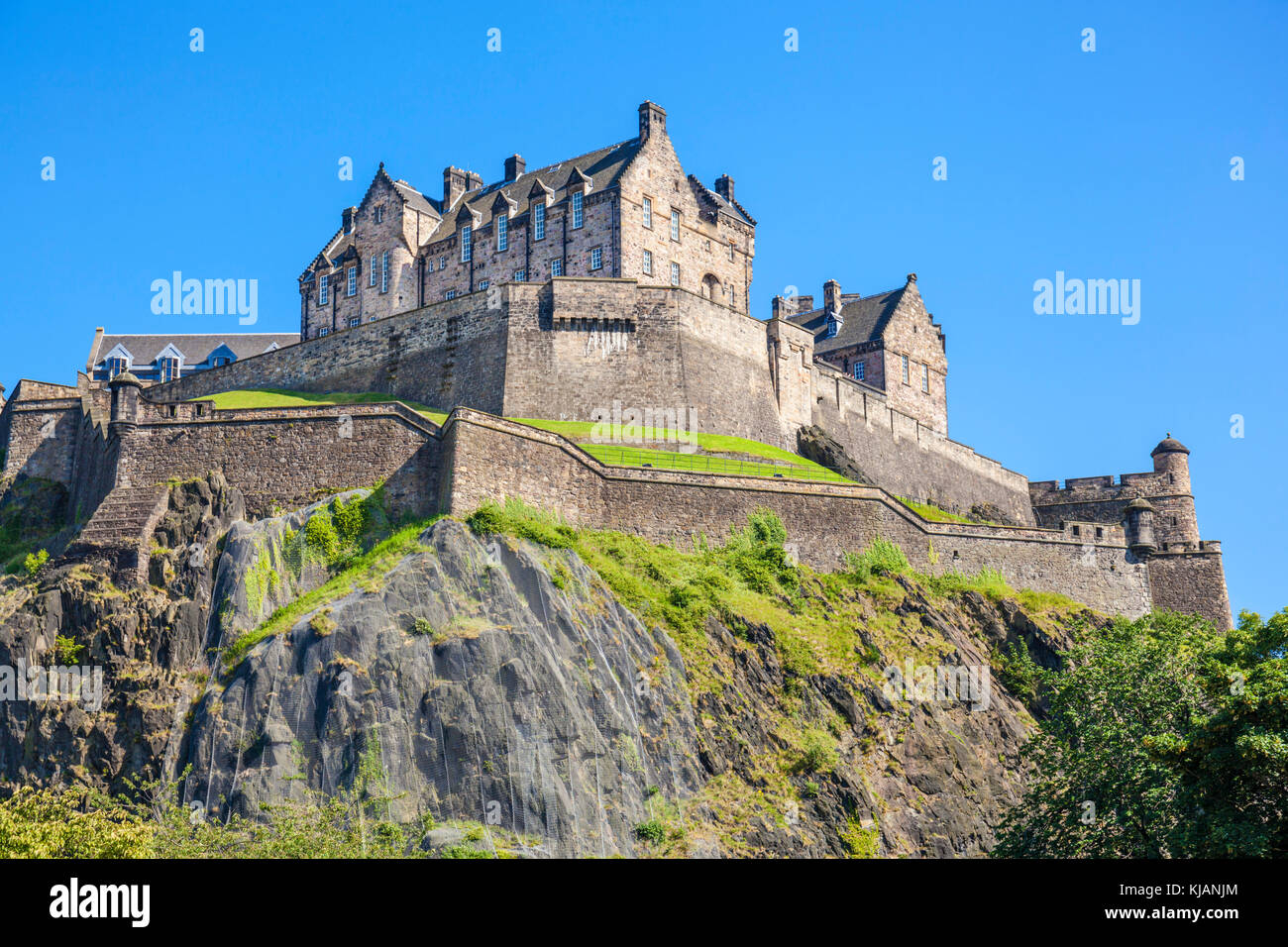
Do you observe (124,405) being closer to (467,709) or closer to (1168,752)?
(467,709)

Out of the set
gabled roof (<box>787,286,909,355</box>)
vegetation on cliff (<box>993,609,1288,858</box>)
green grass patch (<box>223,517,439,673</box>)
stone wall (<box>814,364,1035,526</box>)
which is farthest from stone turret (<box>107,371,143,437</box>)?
gabled roof (<box>787,286,909,355</box>)

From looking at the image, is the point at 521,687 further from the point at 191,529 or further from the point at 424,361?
the point at 424,361

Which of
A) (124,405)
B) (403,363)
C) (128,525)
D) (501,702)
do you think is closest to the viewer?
(501,702)

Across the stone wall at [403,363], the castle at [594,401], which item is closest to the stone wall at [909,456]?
the castle at [594,401]

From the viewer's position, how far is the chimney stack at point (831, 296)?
8100cm

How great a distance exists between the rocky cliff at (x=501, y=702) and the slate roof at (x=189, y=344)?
122 ft

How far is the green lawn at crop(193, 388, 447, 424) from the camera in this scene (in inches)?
2234

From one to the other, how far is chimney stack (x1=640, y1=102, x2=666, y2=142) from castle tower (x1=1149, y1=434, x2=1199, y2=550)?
99.7 ft

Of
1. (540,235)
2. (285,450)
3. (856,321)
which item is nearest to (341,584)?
(285,450)

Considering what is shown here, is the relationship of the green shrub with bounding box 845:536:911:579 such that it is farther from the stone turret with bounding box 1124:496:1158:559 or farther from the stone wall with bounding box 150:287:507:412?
the stone wall with bounding box 150:287:507:412

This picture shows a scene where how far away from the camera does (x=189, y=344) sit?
81688 mm

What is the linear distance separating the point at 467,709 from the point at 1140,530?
117 ft

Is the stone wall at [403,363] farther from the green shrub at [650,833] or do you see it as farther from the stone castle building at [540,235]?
the green shrub at [650,833]
